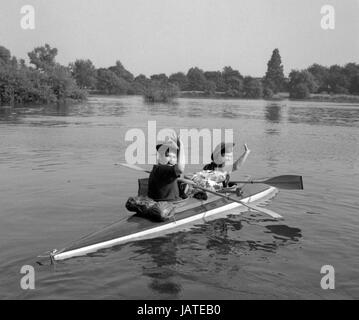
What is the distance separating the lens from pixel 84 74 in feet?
466

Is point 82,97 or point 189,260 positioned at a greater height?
point 82,97

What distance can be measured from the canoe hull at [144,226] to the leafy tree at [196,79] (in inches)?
6075

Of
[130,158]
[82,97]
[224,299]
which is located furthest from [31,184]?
[82,97]

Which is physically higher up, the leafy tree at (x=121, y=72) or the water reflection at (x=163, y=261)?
the leafy tree at (x=121, y=72)

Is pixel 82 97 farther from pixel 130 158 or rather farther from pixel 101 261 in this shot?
pixel 101 261

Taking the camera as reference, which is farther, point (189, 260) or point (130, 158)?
point (130, 158)

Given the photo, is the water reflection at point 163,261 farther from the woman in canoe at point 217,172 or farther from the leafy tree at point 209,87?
the leafy tree at point 209,87

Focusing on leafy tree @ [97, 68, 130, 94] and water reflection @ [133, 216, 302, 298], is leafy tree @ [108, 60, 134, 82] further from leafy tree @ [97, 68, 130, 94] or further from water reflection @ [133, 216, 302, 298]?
water reflection @ [133, 216, 302, 298]

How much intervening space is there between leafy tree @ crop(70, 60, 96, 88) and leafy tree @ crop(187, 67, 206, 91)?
127 feet

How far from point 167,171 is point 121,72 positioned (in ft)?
547

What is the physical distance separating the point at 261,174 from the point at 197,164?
102 inches

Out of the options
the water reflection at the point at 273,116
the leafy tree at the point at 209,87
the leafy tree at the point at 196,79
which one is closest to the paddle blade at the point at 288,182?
the water reflection at the point at 273,116

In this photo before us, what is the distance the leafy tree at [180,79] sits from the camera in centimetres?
17189
